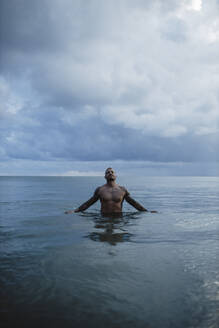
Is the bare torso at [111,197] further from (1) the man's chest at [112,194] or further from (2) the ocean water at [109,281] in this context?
(2) the ocean water at [109,281]

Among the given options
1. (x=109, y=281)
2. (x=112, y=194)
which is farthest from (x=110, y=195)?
(x=109, y=281)

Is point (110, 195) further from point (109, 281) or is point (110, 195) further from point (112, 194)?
point (109, 281)

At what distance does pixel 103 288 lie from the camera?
3625 mm

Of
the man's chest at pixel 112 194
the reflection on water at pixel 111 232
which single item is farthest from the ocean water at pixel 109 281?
the man's chest at pixel 112 194

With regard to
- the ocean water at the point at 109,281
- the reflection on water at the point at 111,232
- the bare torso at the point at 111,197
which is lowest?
the reflection on water at the point at 111,232

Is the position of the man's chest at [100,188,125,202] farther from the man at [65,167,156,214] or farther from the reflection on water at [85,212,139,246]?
the reflection on water at [85,212,139,246]

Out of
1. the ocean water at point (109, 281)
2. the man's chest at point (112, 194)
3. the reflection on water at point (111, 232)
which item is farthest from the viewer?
the man's chest at point (112, 194)

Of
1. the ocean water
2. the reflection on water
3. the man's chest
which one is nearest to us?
the ocean water

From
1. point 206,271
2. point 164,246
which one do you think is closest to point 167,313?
point 206,271

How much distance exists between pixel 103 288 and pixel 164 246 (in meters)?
2.90

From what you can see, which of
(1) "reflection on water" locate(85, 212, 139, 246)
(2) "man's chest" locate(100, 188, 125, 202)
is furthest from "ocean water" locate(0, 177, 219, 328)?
(2) "man's chest" locate(100, 188, 125, 202)

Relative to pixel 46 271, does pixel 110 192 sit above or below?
above

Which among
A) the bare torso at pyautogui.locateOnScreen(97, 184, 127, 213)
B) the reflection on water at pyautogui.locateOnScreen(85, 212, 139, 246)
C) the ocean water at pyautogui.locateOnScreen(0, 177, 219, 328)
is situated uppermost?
the bare torso at pyautogui.locateOnScreen(97, 184, 127, 213)

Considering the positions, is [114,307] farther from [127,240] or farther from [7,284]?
[127,240]
